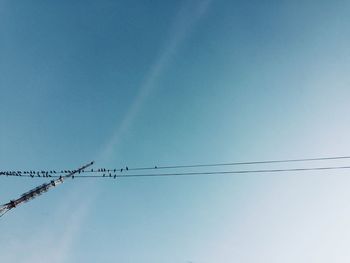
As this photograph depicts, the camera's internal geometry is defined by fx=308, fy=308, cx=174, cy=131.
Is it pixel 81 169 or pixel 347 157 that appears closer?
pixel 347 157

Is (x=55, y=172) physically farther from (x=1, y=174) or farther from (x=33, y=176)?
(x=1, y=174)

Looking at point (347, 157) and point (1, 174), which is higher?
point (1, 174)

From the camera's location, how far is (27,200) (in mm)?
36469

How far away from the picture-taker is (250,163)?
30.5m

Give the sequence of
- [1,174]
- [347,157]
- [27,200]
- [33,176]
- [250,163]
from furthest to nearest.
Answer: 1. [33,176]
2. [1,174]
3. [27,200]
4. [250,163]
5. [347,157]

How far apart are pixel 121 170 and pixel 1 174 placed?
16.3 metres

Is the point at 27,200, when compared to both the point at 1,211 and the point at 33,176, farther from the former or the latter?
the point at 33,176

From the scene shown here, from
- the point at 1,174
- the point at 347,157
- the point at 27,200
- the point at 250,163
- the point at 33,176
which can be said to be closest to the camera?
the point at 347,157

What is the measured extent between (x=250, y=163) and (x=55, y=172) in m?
28.8

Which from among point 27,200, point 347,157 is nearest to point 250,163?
point 347,157

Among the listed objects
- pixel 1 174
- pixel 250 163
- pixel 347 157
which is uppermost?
pixel 1 174

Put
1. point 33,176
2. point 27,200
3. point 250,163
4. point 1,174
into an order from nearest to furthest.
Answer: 1. point 250,163
2. point 27,200
3. point 1,174
4. point 33,176

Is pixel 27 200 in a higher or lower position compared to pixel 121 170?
lower

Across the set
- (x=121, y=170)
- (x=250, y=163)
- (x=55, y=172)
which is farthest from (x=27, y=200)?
(x=250, y=163)
